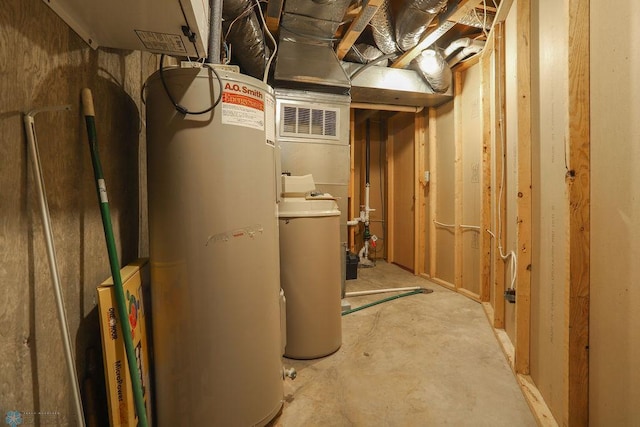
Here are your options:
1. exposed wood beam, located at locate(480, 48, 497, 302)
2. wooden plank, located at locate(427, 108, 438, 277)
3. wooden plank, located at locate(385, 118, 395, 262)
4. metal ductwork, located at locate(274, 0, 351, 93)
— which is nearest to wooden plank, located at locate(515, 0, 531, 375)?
exposed wood beam, located at locate(480, 48, 497, 302)

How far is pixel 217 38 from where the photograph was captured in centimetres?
134

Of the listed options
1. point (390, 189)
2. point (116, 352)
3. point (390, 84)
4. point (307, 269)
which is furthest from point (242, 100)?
point (390, 189)

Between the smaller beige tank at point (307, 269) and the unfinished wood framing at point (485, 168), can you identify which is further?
the unfinished wood framing at point (485, 168)

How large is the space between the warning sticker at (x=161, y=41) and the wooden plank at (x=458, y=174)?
285cm

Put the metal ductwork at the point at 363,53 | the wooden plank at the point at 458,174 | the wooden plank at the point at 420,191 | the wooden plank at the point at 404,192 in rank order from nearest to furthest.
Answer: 1. the metal ductwork at the point at 363,53
2. the wooden plank at the point at 458,174
3. the wooden plank at the point at 420,191
4. the wooden plank at the point at 404,192

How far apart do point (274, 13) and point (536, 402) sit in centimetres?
291

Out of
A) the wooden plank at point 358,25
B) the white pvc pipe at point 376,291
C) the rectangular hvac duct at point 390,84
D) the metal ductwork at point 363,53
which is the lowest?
the white pvc pipe at point 376,291

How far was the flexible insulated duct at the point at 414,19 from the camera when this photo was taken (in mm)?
2119

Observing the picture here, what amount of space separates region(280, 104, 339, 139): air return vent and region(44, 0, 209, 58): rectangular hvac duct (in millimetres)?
1686

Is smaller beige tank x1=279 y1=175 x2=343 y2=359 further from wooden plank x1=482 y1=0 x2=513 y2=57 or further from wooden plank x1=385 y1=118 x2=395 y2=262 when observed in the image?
wooden plank x1=385 y1=118 x2=395 y2=262

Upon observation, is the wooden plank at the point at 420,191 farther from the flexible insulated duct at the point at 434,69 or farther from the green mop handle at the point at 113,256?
the green mop handle at the point at 113,256

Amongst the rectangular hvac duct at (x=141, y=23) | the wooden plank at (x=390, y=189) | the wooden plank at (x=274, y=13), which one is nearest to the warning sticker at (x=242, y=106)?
the rectangular hvac duct at (x=141, y=23)

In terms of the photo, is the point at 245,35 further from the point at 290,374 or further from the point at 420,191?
the point at 420,191

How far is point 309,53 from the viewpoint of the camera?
2.67 m
